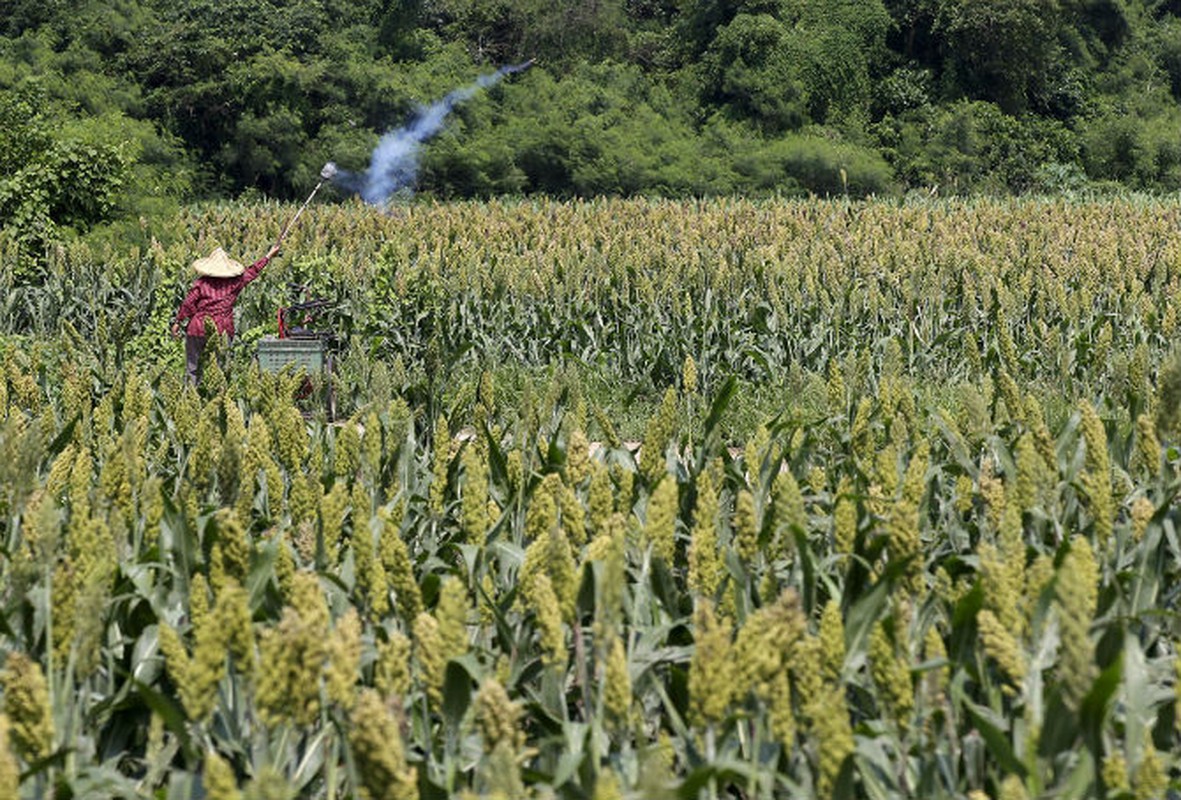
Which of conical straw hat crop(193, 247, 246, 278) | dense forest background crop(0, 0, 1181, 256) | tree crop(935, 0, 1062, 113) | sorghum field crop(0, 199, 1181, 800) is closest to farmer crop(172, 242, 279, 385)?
conical straw hat crop(193, 247, 246, 278)

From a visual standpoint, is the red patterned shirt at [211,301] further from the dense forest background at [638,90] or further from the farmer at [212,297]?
the dense forest background at [638,90]

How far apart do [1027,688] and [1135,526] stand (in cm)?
96

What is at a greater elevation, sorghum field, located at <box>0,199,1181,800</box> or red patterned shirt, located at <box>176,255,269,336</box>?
sorghum field, located at <box>0,199,1181,800</box>

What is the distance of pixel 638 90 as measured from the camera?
36.9m

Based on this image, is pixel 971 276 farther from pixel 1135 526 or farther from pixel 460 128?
pixel 460 128

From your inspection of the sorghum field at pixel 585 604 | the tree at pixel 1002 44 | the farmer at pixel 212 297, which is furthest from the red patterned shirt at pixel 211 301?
the tree at pixel 1002 44

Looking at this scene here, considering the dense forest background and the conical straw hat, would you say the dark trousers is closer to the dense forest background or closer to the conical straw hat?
the conical straw hat

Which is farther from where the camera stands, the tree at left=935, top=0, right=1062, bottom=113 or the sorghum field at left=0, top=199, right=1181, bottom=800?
the tree at left=935, top=0, right=1062, bottom=113

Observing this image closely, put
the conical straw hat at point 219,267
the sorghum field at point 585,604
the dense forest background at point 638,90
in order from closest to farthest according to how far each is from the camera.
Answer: the sorghum field at point 585,604, the conical straw hat at point 219,267, the dense forest background at point 638,90

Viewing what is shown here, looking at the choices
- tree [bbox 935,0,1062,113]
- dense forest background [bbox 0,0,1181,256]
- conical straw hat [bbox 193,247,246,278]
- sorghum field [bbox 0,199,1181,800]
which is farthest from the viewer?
tree [bbox 935,0,1062,113]

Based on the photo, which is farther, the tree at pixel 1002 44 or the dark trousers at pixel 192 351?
the tree at pixel 1002 44

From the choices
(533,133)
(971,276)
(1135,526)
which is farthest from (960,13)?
(1135,526)

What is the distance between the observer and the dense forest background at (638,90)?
1186 inches

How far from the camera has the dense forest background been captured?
98.8 ft
